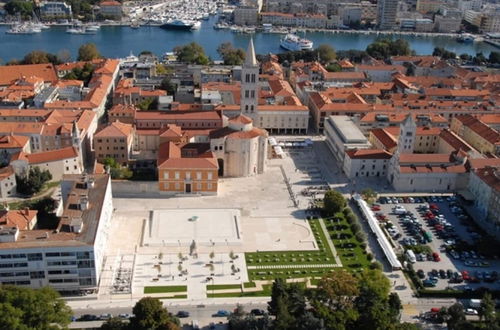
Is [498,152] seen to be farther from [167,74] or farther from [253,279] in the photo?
[167,74]

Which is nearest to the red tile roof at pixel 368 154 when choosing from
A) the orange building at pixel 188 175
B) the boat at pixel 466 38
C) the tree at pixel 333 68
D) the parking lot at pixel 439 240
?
the parking lot at pixel 439 240

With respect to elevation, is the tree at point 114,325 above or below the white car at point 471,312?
above

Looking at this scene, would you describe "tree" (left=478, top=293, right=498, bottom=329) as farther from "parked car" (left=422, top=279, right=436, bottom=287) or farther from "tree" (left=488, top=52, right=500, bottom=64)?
"tree" (left=488, top=52, right=500, bottom=64)

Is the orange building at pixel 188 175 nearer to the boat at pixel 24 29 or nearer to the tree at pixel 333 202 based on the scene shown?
the tree at pixel 333 202

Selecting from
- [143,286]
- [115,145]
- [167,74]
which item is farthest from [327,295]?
[167,74]

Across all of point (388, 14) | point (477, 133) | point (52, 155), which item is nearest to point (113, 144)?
point (52, 155)

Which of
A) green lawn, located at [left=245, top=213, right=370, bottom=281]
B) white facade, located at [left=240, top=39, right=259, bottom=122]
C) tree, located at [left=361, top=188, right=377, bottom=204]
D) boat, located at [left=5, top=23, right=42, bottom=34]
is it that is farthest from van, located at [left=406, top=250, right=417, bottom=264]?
boat, located at [left=5, top=23, right=42, bottom=34]
